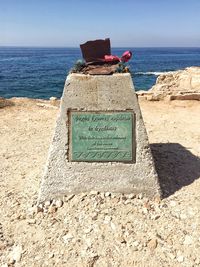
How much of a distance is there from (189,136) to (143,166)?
12.3 ft

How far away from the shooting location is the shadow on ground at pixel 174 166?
566cm

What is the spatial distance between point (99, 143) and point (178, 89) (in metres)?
9.73

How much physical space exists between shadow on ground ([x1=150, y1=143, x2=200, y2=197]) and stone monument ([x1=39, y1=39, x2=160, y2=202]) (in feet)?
1.66

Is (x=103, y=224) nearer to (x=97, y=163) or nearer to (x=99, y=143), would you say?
(x=97, y=163)

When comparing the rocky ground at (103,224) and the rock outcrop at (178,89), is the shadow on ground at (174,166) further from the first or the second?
the rock outcrop at (178,89)

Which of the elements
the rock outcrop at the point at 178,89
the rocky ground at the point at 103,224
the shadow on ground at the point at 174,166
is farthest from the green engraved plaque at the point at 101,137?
the rock outcrop at the point at 178,89

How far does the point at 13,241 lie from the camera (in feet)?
14.9

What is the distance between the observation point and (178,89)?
46.6ft

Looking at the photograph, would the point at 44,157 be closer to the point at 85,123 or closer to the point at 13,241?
the point at 85,123

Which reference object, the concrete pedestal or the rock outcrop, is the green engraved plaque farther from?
the rock outcrop

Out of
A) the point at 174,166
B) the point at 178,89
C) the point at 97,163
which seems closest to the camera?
the point at 97,163

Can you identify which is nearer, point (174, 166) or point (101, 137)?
point (101, 137)

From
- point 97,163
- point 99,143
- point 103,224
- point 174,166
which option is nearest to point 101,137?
point 99,143

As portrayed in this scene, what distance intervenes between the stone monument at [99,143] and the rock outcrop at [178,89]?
781 centimetres
